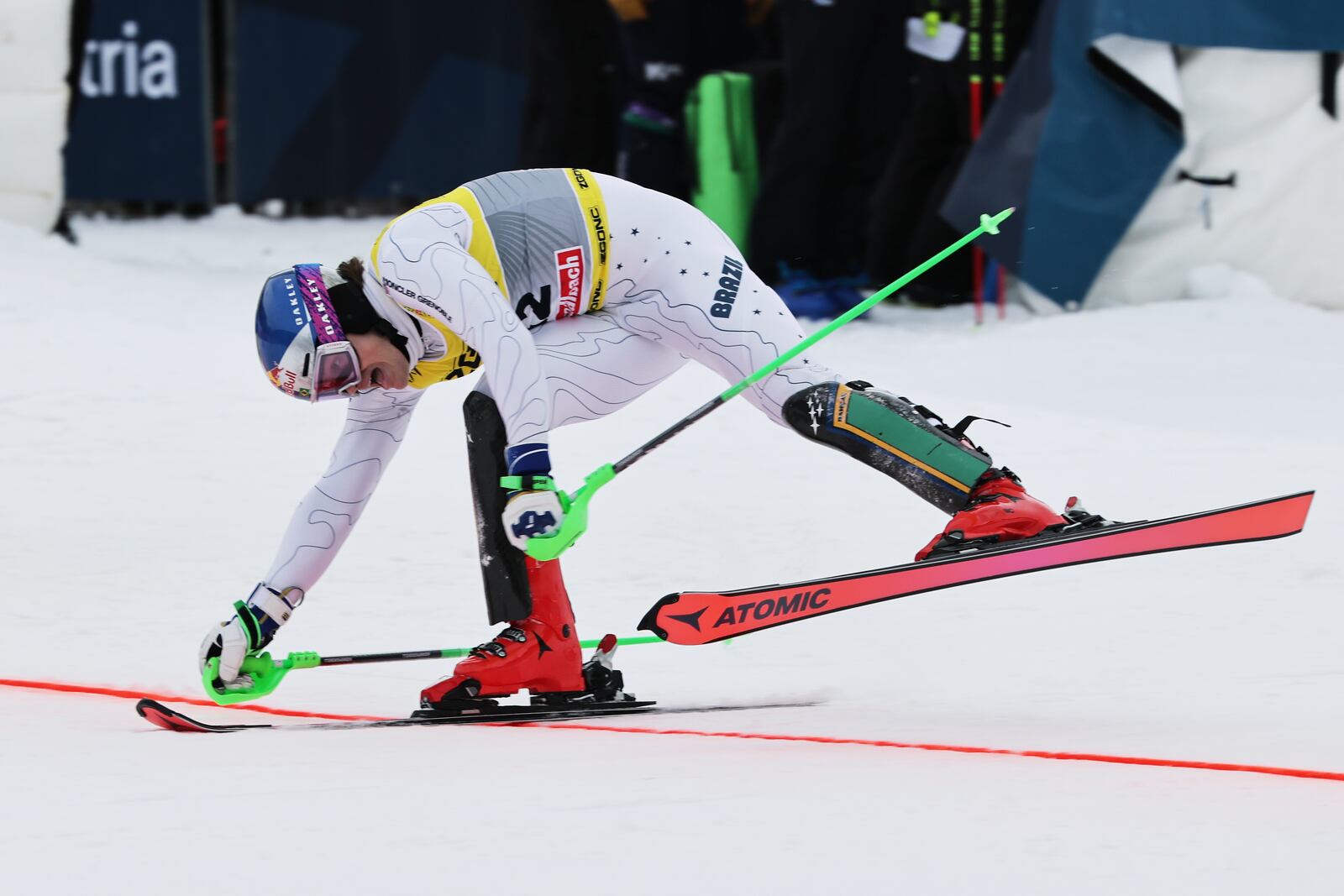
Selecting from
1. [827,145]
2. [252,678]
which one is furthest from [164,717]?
[827,145]

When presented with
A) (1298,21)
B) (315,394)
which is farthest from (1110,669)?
(1298,21)

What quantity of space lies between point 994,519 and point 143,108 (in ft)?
31.4

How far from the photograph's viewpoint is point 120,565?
5.46 meters

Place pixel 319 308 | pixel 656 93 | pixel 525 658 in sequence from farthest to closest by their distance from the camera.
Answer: pixel 656 93 < pixel 525 658 < pixel 319 308

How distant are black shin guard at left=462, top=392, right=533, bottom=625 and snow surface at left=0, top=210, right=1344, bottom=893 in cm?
29

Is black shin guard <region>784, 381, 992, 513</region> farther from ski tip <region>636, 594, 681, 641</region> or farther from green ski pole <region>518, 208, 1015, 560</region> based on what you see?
ski tip <region>636, 594, 681, 641</region>

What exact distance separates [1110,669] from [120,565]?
300 cm

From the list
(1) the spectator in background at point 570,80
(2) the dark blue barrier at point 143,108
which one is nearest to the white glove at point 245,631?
(1) the spectator in background at point 570,80

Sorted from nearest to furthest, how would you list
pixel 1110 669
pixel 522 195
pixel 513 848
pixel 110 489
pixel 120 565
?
pixel 513 848 < pixel 522 195 < pixel 1110 669 < pixel 120 565 < pixel 110 489

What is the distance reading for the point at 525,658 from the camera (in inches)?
155

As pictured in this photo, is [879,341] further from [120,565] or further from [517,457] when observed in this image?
[517,457]

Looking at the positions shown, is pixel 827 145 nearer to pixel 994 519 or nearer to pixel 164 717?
pixel 994 519

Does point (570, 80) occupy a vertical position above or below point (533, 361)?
above

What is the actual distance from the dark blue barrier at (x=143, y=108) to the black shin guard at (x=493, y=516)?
8.89 m
